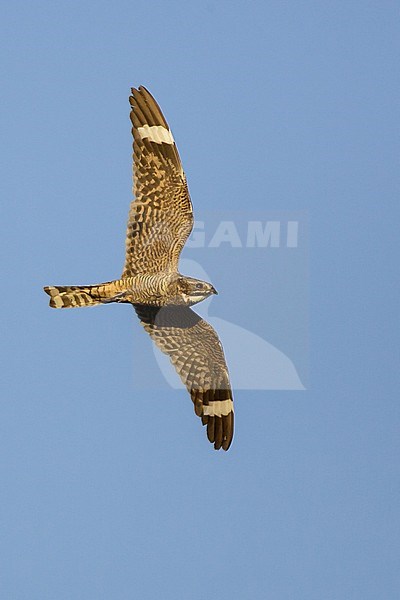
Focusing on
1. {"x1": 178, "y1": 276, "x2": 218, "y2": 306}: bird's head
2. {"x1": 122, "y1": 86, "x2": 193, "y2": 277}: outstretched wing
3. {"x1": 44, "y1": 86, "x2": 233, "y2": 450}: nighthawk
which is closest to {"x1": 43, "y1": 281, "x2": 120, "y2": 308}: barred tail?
{"x1": 44, "y1": 86, "x2": 233, "y2": 450}: nighthawk

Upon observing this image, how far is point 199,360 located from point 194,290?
1.01 metres

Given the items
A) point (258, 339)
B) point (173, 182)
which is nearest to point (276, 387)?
point (258, 339)

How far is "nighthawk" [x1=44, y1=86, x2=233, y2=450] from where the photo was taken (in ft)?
65.8

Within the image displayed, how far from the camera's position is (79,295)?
65.6 ft

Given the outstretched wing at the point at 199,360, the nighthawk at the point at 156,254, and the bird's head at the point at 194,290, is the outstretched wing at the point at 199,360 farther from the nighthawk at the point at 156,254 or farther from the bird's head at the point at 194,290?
the bird's head at the point at 194,290

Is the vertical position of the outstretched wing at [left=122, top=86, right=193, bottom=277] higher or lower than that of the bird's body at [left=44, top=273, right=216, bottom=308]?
higher

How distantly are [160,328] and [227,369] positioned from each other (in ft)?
2.01

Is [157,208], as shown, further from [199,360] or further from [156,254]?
[199,360]

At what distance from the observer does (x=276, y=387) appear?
68.1ft

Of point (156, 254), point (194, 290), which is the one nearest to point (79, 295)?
point (156, 254)

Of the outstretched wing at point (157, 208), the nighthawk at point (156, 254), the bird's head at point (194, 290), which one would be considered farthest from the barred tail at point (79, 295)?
the bird's head at point (194, 290)

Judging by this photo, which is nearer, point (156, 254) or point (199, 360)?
point (156, 254)

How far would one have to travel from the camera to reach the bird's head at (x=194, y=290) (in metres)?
20.0

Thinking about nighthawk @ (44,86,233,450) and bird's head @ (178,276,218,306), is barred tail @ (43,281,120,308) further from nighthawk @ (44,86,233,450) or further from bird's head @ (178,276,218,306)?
bird's head @ (178,276,218,306)
